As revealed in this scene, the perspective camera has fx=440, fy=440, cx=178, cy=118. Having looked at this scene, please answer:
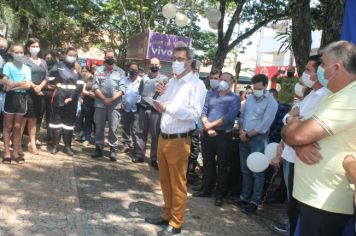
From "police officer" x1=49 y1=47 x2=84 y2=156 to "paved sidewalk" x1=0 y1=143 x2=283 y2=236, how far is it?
78 centimetres

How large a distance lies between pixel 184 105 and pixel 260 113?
5.56ft

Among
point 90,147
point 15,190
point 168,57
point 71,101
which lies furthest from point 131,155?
point 168,57

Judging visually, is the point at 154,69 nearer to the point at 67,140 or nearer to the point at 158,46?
the point at 67,140

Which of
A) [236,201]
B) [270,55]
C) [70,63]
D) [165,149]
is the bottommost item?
[236,201]

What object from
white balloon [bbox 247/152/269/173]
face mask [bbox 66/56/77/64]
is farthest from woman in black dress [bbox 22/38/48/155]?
white balloon [bbox 247/152/269/173]

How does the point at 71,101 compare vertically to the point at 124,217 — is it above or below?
above

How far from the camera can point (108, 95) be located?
324 inches

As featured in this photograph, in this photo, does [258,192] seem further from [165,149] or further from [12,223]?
[12,223]

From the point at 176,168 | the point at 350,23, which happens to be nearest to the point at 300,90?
the point at 350,23

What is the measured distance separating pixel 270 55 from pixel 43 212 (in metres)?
44.6

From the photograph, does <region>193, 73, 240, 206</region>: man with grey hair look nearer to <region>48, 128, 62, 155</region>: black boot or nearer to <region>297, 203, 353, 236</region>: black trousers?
<region>48, 128, 62, 155</region>: black boot

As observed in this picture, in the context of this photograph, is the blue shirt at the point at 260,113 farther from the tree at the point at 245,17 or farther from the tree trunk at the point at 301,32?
the tree at the point at 245,17

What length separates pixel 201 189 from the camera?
666cm

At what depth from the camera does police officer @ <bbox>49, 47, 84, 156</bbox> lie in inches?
319
